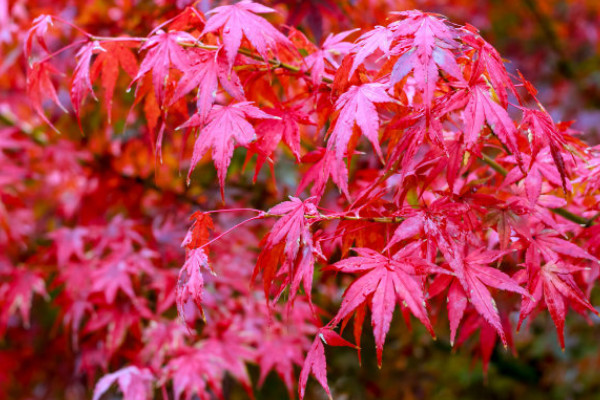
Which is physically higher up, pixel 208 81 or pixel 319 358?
pixel 208 81

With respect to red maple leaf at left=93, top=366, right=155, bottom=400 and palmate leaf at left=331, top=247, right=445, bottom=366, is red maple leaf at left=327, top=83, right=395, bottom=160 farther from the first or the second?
red maple leaf at left=93, top=366, right=155, bottom=400

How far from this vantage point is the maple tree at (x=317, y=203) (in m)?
0.94

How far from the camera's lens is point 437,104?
3.17 ft

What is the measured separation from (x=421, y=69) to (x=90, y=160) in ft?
5.60

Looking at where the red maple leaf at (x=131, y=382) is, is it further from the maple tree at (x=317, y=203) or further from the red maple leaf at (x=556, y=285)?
the red maple leaf at (x=556, y=285)

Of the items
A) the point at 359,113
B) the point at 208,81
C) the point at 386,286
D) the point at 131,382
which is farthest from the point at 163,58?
the point at 131,382

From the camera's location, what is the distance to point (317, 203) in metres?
1.02

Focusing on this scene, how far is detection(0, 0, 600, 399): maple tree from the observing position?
936 millimetres

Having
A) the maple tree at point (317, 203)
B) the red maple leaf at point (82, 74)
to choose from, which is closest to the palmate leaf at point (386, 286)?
the maple tree at point (317, 203)

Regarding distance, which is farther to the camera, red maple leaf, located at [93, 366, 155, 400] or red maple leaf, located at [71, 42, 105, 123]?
red maple leaf, located at [93, 366, 155, 400]

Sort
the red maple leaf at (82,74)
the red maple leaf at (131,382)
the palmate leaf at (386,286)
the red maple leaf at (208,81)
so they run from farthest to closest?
the red maple leaf at (131,382)
the red maple leaf at (82,74)
the red maple leaf at (208,81)
the palmate leaf at (386,286)

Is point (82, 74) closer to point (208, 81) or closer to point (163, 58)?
point (163, 58)

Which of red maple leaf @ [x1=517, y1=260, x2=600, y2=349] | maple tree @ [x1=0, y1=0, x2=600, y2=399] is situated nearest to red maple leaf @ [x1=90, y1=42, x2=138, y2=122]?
maple tree @ [x1=0, y1=0, x2=600, y2=399]

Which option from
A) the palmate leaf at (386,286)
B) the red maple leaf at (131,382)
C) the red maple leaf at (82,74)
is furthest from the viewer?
the red maple leaf at (131,382)
